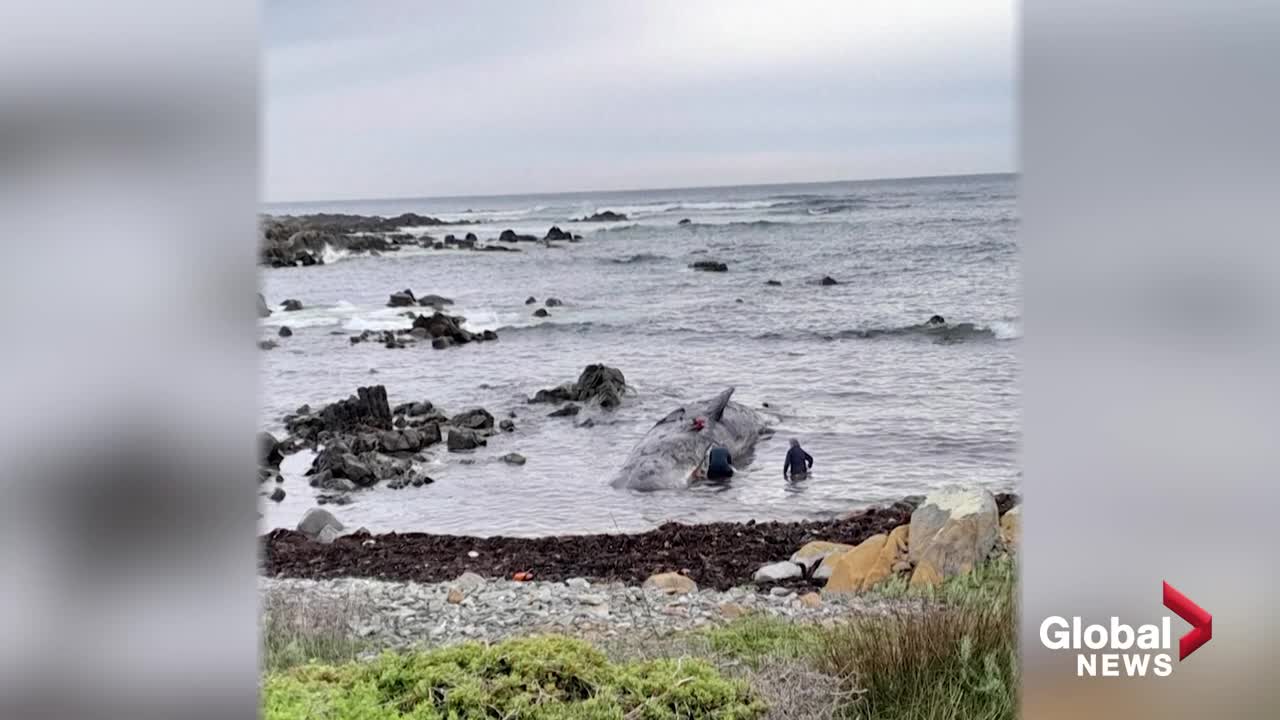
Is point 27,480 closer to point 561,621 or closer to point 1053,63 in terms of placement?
point 1053,63

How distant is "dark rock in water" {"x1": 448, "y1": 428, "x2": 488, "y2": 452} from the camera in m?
4.95

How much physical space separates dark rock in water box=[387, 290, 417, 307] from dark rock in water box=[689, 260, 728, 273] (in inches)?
60.5

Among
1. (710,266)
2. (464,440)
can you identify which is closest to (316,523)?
(464,440)

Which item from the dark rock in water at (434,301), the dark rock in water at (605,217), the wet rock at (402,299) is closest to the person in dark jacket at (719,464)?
the dark rock in water at (605,217)

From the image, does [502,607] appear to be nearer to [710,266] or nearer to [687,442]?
[687,442]

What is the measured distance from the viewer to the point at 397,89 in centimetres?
571

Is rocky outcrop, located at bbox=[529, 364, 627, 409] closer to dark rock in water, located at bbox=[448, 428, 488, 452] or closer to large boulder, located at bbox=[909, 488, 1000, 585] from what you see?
dark rock in water, located at bbox=[448, 428, 488, 452]

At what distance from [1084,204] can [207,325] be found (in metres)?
1.04

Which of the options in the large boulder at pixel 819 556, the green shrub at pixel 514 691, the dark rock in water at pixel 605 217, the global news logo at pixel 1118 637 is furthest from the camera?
the dark rock in water at pixel 605 217

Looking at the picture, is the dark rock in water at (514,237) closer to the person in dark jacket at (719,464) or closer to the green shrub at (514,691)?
the person in dark jacket at (719,464)

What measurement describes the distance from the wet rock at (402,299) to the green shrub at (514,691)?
3.94 metres

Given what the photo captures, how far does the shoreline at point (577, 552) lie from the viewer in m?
3.75

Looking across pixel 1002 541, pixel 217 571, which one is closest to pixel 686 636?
pixel 1002 541

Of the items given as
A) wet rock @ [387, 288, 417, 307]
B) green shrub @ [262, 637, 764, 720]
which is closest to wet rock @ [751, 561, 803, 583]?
green shrub @ [262, 637, 764, 720]
